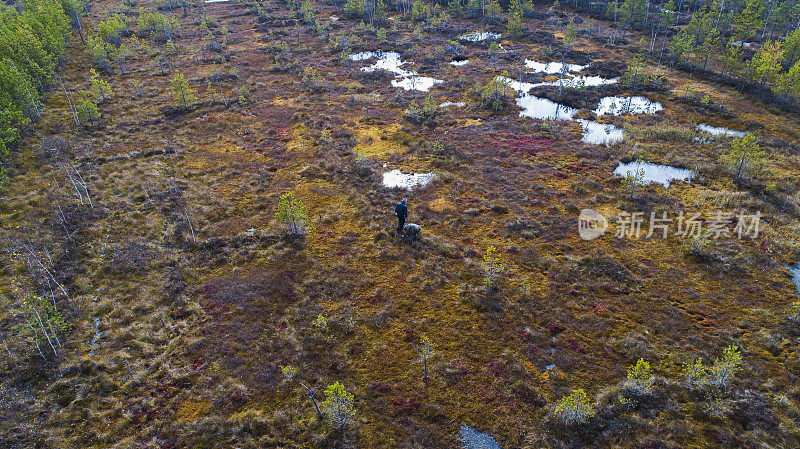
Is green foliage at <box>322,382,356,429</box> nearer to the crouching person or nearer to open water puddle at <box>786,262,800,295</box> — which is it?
the crouching person

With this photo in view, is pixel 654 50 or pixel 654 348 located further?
pixel 654 50

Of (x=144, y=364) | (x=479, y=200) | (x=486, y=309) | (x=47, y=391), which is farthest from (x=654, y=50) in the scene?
(x=47, y=391)

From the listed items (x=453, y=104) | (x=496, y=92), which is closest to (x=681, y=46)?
(x=496, y=92)

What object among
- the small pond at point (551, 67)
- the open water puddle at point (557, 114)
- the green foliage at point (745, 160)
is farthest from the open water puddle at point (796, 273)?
the small pond at point (551, 67)

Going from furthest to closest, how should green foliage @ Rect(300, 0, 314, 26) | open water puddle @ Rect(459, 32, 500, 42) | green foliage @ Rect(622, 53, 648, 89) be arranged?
1. green foliage @ Rect(300, 0, 314, 26)
2. open water puddle @ Rect(459, 32, 500, 42)
3. green foliage @ Rect(622, 53, 648, 89)

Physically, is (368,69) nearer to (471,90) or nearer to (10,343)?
(471,90)

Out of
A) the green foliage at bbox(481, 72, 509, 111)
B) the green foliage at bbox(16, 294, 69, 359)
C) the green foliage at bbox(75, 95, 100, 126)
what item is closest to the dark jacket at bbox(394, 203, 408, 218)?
the green foliage at bbox(16, 294, 69, 359)

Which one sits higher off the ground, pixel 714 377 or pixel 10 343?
pixel 10 343
